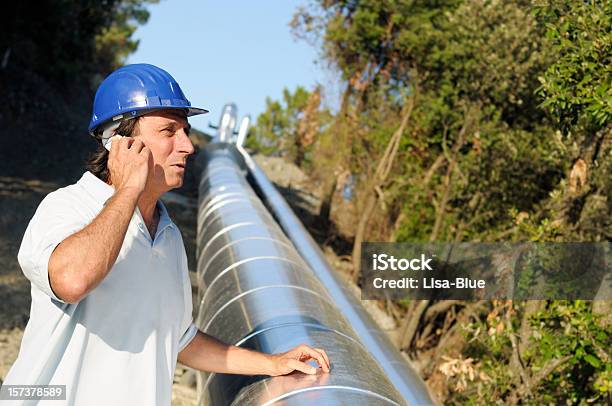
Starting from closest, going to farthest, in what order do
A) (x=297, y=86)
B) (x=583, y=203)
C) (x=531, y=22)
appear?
1. (x=583, y=203)
2. (x=531, y=22)
3. (x=297, y=86)

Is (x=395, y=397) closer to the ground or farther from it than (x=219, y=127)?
closer to the ground

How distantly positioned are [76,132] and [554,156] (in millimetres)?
18685

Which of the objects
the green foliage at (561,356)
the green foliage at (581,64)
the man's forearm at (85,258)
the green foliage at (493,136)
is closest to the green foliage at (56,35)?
the green foliage at (493,136)

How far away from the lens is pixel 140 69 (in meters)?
2.77

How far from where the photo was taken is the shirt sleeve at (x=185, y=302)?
8.97 ft

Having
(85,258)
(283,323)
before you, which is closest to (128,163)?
(85,258)

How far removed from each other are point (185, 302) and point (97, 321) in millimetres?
438

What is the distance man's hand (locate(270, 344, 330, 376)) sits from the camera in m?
2.83

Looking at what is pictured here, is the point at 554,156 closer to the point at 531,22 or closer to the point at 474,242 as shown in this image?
the point at 531,22

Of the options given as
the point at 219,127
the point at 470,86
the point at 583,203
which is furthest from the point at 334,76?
the point at 583,203

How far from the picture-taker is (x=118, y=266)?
238cm

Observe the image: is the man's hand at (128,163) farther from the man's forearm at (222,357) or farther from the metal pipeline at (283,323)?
the metal pipeline at (283,323)

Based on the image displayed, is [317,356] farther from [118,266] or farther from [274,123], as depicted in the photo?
[274,123]

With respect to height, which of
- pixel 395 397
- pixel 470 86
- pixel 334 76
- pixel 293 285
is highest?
pixel 334 76
